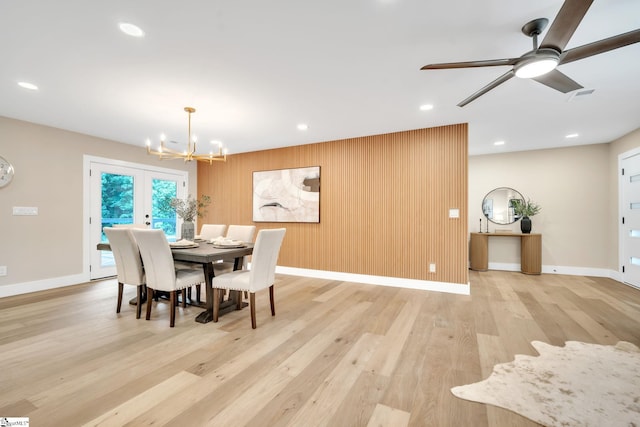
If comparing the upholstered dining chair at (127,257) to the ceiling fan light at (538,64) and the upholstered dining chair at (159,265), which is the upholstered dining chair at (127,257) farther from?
the ceiling fan light at (538,64)

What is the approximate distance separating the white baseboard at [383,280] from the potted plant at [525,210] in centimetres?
255

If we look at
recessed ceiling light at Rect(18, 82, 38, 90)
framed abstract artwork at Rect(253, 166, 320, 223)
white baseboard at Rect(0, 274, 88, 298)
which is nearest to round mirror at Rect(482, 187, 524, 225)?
framed abstract artwork at Rect(253, 166, 320, 223)

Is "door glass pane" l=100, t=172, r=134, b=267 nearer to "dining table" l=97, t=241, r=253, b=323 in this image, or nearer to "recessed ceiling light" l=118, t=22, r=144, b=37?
"dining table" l=97, t=241, r=253, b=323

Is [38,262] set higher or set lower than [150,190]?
lower

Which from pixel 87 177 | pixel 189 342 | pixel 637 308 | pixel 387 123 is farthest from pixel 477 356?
Result: pixel 87 177

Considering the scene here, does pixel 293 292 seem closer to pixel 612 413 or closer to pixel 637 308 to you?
pixel 612 413

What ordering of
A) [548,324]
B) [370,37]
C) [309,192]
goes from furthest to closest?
[309,192], [548,324], [370,37]

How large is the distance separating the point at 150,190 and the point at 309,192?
3257mm

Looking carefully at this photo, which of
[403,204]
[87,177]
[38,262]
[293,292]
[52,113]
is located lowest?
[293,292]

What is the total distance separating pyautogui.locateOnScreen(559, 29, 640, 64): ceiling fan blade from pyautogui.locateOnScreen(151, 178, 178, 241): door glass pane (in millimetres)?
6017

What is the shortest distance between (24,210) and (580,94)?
7.43 meters

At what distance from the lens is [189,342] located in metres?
2.48

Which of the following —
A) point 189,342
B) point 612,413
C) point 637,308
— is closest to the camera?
point 612,413

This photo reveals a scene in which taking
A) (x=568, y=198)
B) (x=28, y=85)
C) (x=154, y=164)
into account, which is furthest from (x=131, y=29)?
(x=568, y=198)
